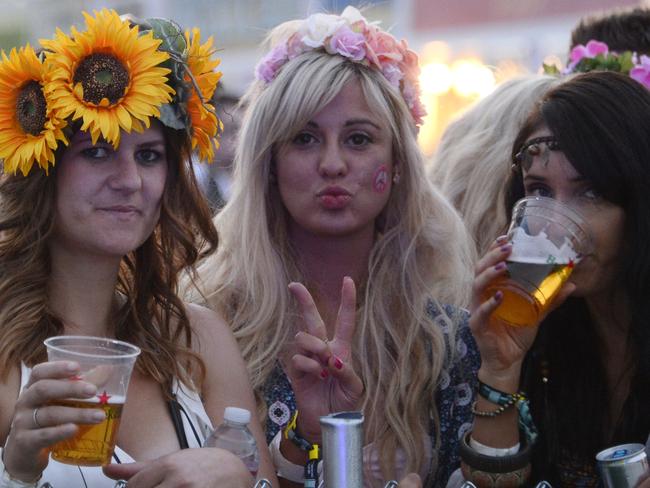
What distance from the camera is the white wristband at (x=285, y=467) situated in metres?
3.24

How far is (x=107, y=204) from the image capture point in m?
2.99

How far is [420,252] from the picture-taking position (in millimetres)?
4012

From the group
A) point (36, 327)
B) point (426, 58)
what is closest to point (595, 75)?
point (36, 327)

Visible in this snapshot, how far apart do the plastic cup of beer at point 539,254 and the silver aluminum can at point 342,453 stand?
87cm

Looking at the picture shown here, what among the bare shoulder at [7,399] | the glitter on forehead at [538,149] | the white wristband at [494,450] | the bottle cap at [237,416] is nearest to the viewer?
the bottle cap at [237,416]

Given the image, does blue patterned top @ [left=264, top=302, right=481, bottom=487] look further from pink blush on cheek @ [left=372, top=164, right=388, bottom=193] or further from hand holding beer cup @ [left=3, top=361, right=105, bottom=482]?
hand holding beer cup @ [left=3, top=361, right=105, bottom=482]

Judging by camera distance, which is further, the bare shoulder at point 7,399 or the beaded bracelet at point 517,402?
the beaded bracelet at point 517,402

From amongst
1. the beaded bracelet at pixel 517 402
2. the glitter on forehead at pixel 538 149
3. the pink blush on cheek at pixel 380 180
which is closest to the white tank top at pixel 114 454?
the beaded bracelet at pixel 517 402

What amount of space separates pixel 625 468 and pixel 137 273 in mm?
1645

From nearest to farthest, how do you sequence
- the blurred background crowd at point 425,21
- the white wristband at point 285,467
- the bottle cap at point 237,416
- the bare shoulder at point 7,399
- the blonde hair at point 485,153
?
the bottle cap at point 237,416, the bare shoulder at point 7,399, the white wristband at point 285,467, the blonde hair at point 485,153, the blurred background crowd at point 425,21

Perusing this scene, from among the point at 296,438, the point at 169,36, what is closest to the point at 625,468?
the point at 296,438

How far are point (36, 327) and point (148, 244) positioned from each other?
1.70 feet

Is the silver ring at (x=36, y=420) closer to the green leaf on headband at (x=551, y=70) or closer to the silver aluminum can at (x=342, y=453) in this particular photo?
the silver aluminum can at (x=342, y=453)

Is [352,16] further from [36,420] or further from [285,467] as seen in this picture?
[36,420]
